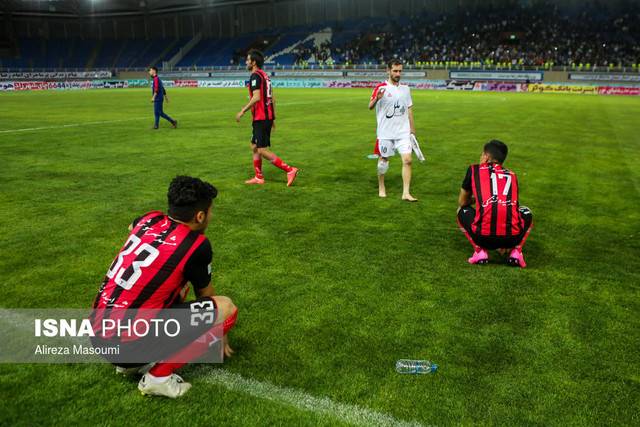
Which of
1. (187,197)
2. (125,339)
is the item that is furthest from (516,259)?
(125,339)

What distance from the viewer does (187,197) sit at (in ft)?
9.98

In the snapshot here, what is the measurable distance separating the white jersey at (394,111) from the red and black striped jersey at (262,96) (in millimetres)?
1961

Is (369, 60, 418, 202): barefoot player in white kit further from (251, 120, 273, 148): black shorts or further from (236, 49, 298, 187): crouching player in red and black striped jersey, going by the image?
(251, 120, 273, 148): black shorts

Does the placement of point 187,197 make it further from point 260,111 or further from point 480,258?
point 260,111

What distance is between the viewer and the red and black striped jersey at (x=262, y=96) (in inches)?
334

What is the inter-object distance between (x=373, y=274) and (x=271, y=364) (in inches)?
73.7

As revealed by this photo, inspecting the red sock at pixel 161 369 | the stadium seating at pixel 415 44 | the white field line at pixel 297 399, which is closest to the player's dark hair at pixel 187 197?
the red sock at pixel 161 369

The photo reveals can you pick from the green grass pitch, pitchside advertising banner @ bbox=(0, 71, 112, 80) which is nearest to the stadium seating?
pitchside advertising banner @ bbox=(0, 71, 112, 80)

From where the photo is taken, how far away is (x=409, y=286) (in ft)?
15.4

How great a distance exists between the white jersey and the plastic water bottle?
5.16 metres

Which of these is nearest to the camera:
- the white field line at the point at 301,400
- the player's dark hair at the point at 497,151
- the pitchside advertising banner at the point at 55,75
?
the white field line at the point at 301,400

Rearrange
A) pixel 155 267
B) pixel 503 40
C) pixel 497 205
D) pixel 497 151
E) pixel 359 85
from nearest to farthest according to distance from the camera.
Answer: pixel 155 267
pixel 497 205
pixel 497 151
pixel 359 85
pixel 503 40

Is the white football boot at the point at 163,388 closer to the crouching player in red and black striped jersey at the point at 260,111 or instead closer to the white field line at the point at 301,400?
the white field line at the point at 301,400

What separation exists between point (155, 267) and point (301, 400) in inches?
47.6
